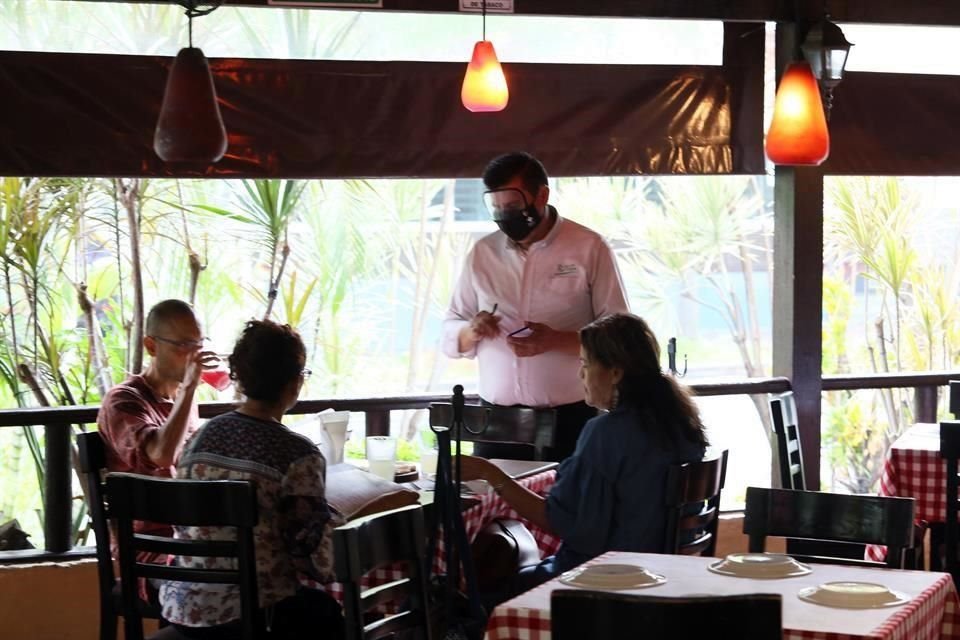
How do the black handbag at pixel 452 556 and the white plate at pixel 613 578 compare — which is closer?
the white plate at pixel 613 578

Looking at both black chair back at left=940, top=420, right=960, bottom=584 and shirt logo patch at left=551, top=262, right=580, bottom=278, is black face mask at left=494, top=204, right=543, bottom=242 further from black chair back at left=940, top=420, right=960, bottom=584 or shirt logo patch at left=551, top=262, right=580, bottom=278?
black chair back at left=940, top=420, right=960, bottom=584

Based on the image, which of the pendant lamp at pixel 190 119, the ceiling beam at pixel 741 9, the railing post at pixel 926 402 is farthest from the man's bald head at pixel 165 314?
the railing post at pixel 926 402

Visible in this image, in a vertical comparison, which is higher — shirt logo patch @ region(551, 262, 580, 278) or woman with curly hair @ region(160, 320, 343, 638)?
shirt logo patch @ region(551, 262, 580, 278)

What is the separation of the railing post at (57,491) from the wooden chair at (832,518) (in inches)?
97.6

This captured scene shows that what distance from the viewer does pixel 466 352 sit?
473 centimetres

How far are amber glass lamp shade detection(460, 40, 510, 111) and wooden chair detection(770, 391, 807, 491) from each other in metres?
1.44

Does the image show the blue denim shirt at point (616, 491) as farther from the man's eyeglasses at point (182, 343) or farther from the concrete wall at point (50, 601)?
the concrete wall at point (50, 601)

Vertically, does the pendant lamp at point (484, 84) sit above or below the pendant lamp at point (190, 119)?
above

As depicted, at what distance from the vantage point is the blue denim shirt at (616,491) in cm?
345

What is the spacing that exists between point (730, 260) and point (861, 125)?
7.61 meters

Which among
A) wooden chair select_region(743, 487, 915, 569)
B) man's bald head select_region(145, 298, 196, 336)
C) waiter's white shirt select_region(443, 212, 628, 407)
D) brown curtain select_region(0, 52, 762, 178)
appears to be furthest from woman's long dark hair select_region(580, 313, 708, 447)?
brown curtain select_region(0, 52, 762, 178)

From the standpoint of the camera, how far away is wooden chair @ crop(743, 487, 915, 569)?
3178 millimetres

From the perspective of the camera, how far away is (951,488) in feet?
13.6

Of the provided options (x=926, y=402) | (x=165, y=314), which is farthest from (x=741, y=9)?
(x=165, y=314)
